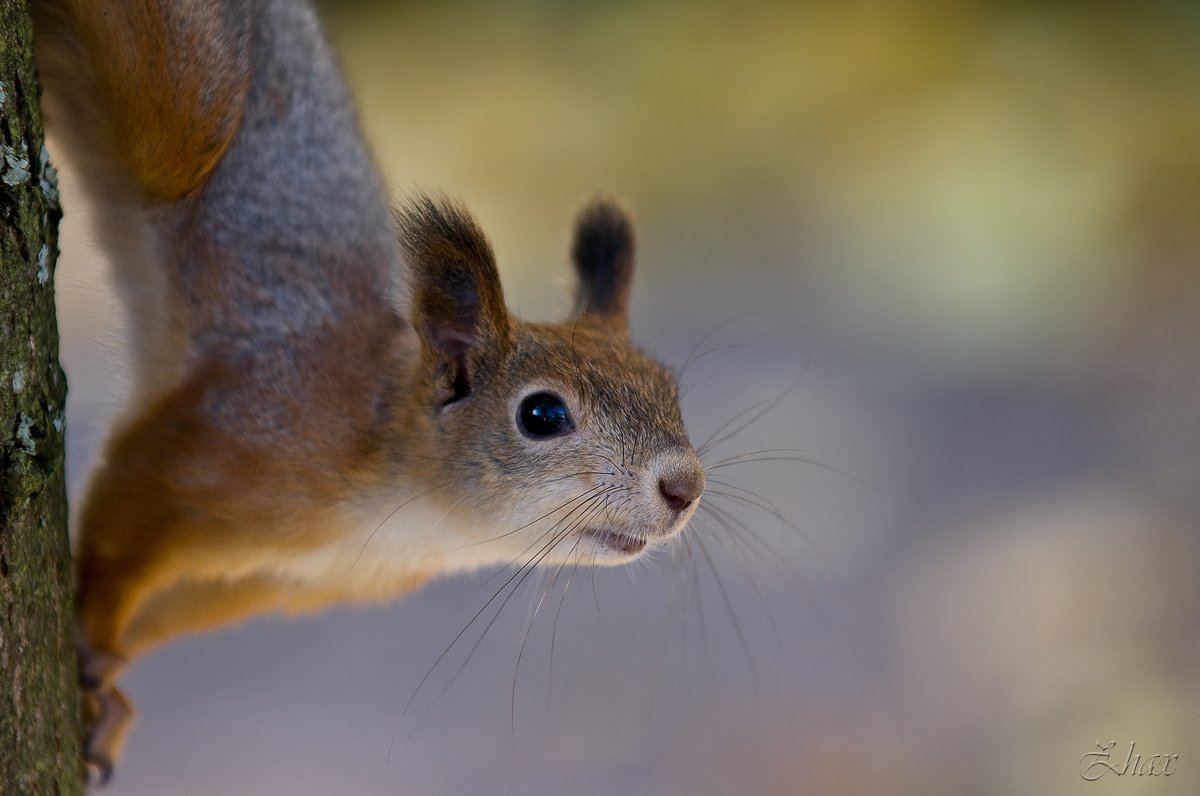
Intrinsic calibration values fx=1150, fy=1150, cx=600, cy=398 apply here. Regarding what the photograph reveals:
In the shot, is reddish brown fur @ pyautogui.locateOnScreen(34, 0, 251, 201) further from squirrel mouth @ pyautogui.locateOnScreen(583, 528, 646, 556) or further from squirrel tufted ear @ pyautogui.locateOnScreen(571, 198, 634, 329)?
squirrel mouth @ pyautogui.locateOnScreen(583, 528, 646, 556)

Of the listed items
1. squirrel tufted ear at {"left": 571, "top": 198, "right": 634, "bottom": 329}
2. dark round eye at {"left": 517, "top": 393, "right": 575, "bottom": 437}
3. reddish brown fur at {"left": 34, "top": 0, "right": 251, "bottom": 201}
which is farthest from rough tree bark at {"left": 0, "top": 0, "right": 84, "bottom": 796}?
squirrel tufted ear at {"left": 571, "top": 198, "right": 634, "bottom": 329}

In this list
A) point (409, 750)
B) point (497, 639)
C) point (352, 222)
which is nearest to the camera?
point (352, 222)

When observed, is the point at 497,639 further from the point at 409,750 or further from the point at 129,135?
the point at 129,135

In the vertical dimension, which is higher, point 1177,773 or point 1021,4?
point 1021,4

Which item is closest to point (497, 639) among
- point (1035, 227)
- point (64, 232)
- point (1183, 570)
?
point (64, 232)

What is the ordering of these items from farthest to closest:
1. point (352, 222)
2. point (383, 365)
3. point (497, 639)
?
point (497, 639)
point (352, 222)
point (383, 365)

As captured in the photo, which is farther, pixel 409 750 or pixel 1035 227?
pixel 1035 227

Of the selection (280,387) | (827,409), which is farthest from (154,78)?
(827,409)
